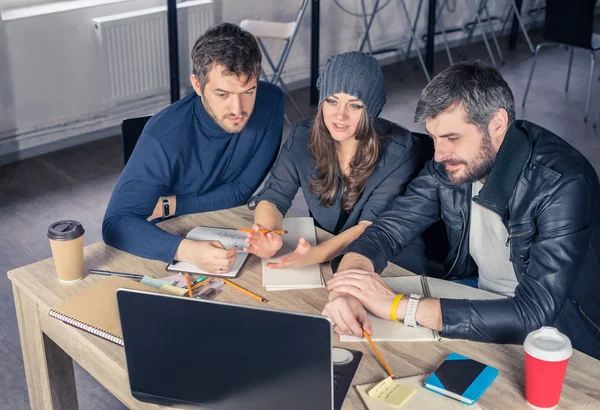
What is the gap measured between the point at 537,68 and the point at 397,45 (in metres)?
1.26

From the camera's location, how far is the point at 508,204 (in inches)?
83.1

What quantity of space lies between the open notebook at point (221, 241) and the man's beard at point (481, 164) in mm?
623

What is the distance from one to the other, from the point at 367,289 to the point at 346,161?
71 cm

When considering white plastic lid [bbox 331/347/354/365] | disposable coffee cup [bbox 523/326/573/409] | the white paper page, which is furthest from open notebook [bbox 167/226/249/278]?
disposable coffee cup [bbox 523/326/573/409]

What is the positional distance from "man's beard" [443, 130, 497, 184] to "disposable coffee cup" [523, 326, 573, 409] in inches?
25.0

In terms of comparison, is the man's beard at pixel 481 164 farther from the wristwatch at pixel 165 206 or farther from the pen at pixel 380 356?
the wristwatch at pixel 165 206

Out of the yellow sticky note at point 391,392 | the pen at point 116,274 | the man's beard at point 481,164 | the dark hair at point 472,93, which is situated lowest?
the pen at point 116,274

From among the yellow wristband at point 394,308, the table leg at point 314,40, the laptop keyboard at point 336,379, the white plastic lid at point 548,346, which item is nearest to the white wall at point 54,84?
the table leg at point 314,40

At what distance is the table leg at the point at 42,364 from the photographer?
2.15 metres

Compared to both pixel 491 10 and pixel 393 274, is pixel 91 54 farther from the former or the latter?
pixel 491 10

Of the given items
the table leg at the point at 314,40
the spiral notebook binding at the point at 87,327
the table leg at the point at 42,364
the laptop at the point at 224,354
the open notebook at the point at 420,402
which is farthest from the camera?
the table leg at the point at 314,40

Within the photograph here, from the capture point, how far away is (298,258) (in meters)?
2.19

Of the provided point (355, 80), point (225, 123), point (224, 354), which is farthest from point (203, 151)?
point (224, 354)

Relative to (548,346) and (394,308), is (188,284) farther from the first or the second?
(548,346)
